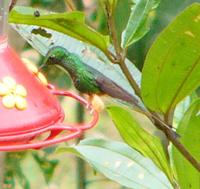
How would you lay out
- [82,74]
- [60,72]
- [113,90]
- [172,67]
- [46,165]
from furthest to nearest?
[46,165], [60,72], [82,74], [113,90], [172,67]

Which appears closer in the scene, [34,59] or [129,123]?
[129,123]

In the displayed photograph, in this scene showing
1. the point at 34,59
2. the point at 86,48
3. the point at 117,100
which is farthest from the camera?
the point at 34,59

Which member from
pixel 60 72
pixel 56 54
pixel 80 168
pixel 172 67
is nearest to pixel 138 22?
pixel 172 67

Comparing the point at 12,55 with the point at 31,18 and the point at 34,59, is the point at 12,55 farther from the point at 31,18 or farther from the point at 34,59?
the point at 34,59

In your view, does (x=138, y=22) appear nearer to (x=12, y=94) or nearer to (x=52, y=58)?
(x=12, y=94)

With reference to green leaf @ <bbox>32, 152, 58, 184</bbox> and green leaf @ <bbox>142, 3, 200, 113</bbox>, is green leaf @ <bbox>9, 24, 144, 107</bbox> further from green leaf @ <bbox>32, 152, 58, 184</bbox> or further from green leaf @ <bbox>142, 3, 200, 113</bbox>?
green leaf @ <bbox>32, 152, 58, 184</bbox>

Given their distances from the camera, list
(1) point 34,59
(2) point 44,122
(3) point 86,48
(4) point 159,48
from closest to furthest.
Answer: (4) point 159,48 → (2) point 44,122 → (3) point 86,48 → (1) point 34,59

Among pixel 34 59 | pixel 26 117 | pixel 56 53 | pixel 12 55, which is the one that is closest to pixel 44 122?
pixel 26 117
